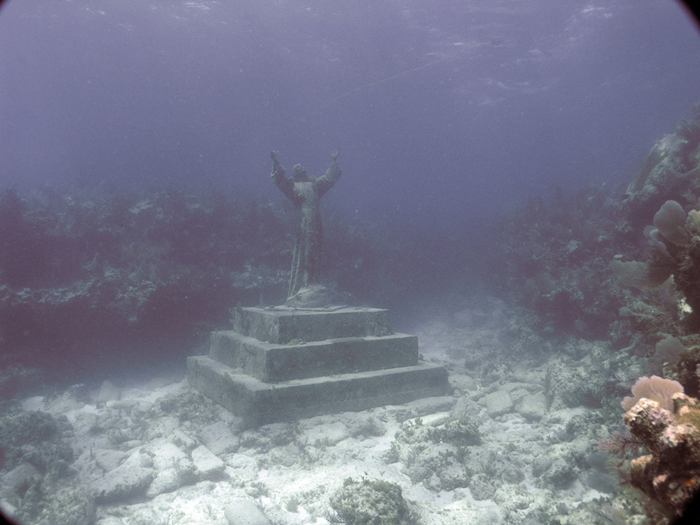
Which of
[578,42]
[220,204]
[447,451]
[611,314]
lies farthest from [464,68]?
[447,451]

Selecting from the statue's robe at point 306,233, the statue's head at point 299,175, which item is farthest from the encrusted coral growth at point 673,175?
the statue's head at point 299,175

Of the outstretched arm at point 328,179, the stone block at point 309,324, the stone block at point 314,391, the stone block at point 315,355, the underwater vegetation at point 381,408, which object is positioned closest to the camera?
the underwater vegetation at point 381,408

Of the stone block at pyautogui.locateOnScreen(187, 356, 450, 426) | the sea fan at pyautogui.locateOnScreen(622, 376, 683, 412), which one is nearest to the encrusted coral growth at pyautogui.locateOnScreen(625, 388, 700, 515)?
the sea fan at pyautogui.locateOnScreen(622, 376, 683, 412)

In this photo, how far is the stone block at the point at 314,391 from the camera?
24.1 feet

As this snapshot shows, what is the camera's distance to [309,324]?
28.5ft

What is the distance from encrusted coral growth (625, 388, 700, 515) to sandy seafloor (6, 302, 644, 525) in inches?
38.5

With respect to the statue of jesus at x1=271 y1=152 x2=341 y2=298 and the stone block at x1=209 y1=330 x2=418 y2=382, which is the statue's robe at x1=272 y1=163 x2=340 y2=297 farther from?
the stone block at x1=209 y1=330 x2=418 y2=382

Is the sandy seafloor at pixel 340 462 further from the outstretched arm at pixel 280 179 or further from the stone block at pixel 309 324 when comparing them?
the outstretched arm at pixel 280 179

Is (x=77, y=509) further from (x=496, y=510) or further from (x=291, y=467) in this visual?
(x=496, y=510)

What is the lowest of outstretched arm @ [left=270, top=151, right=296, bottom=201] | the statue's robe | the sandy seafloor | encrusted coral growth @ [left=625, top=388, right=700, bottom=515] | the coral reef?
the sandy seafloor

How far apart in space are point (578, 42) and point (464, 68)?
8.20 metres

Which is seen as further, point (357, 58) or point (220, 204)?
point (357, 58)

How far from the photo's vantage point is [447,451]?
20.0 ft

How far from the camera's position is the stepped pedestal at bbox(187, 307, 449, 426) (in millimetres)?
7582
